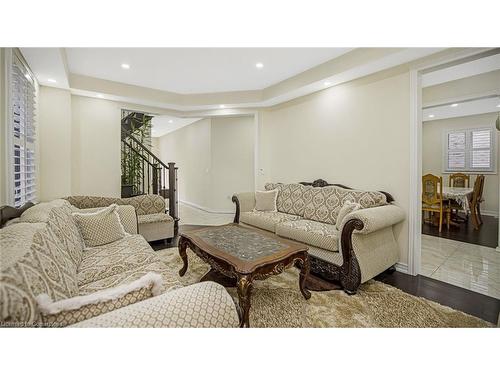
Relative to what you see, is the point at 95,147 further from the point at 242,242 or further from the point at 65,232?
the point at 242,242

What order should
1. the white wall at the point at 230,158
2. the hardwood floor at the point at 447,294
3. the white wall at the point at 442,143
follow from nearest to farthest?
the hardwood floor at the point at 447,294
the white wall at the point at 442,143
the white wall at the point at 230,158

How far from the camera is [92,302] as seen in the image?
875mm

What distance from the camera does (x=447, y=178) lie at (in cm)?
607

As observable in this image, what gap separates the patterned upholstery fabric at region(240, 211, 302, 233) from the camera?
124 inches

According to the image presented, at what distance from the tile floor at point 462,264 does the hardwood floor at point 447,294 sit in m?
0.13

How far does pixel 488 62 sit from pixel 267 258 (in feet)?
11.9

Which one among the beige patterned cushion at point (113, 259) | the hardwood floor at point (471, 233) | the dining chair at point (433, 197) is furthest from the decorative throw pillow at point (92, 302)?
the dining chair at point (433, 197)

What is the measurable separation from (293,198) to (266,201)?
44 cm

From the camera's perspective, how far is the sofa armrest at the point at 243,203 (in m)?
3.78

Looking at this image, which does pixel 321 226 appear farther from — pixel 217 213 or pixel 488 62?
pixel 217 213

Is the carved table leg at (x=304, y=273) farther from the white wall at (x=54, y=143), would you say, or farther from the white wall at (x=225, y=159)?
the white wall at (x=225, y=159)

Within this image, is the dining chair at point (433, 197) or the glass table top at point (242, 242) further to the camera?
the dining chair at point (433, 197)
